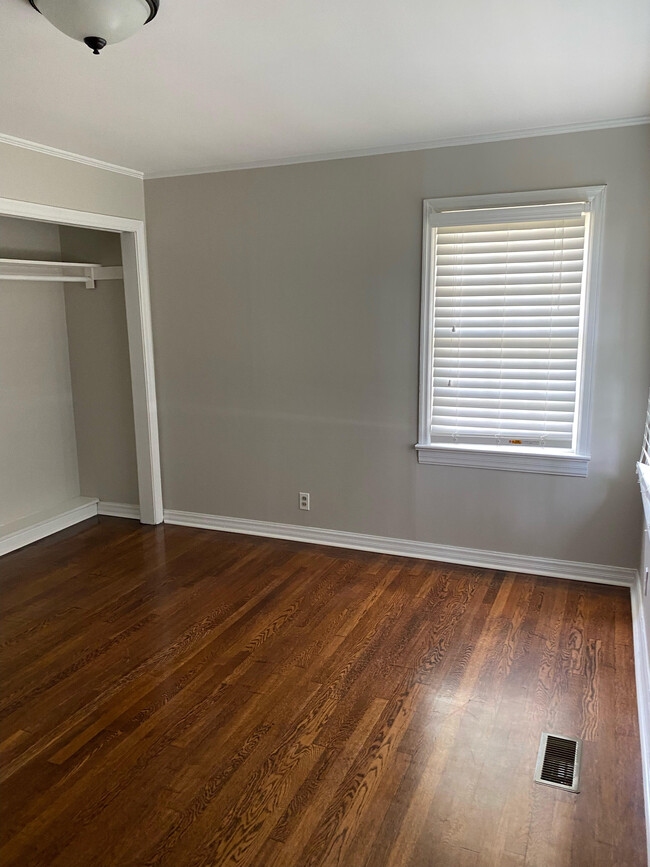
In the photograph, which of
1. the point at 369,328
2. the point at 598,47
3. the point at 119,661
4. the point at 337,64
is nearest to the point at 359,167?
the point at 369,328

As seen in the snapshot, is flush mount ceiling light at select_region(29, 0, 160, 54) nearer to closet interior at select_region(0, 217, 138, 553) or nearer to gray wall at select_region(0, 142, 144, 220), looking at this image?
gray wall at select_region(0, 142, 144, 220)

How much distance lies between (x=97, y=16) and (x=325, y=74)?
0.98 m

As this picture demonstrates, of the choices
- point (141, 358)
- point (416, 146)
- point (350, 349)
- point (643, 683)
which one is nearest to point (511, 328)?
point (350, 349)

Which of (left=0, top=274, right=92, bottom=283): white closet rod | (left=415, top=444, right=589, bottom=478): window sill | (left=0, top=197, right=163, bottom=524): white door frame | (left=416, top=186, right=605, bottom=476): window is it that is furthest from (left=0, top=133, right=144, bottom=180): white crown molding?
(left=415, top=444, right=589, bottom=478): window sill

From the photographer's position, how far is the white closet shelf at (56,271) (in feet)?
14.3

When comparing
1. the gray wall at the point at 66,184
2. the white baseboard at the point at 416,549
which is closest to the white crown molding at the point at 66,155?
the gray wall at the point at 66,184

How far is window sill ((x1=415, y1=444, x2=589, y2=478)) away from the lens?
375 cm

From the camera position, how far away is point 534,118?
11.1ft

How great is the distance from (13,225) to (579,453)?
4.01 m

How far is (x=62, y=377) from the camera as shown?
199 inches

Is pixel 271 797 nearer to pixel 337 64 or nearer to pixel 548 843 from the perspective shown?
pixel 548 843

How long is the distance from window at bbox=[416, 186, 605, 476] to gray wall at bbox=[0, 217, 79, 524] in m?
2.82

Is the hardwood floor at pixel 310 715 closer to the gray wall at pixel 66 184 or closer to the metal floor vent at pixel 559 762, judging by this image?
the metal floor vent at pixel 559 762

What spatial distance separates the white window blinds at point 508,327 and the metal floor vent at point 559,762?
1800 mm
